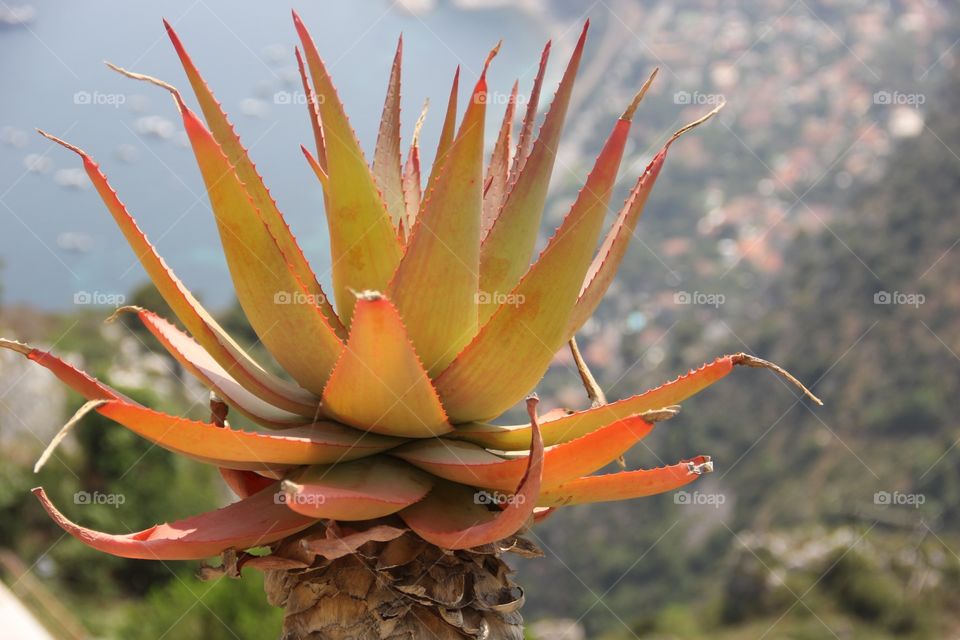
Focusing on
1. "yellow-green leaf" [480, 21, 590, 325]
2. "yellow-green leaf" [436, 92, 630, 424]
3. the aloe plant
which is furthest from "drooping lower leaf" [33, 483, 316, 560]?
"yellow-green leaf" [480, 21, 590, 325]

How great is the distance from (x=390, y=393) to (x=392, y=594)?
0.35 metres

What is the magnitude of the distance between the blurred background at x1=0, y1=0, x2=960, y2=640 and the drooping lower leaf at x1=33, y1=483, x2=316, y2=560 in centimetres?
92

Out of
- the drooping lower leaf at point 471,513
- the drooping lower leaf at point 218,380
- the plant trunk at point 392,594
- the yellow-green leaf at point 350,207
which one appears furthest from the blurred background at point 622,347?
the plant trunk at point 392,594

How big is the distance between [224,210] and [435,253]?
40cm

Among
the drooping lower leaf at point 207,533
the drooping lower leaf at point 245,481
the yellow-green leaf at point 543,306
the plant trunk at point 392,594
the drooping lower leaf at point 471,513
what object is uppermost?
the yellow-green leaf at point 543,306

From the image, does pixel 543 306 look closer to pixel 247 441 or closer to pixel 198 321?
pixel 247 441

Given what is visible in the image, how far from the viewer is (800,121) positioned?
122 metres

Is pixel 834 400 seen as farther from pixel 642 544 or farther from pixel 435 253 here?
pixel 435 253

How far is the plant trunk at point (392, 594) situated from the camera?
170 centimetres

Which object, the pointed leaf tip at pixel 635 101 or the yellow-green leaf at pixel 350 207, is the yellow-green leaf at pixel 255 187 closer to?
the yellow-green leaf at pixel 350 207

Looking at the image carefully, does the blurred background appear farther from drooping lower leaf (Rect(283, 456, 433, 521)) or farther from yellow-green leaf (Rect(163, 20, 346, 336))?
drooping lower leaf (Rect(283, 456, 433, 521))

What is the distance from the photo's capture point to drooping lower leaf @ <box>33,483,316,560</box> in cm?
163

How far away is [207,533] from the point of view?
1.66 meters

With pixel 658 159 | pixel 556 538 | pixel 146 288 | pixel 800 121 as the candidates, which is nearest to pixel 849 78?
pixel 800 121
